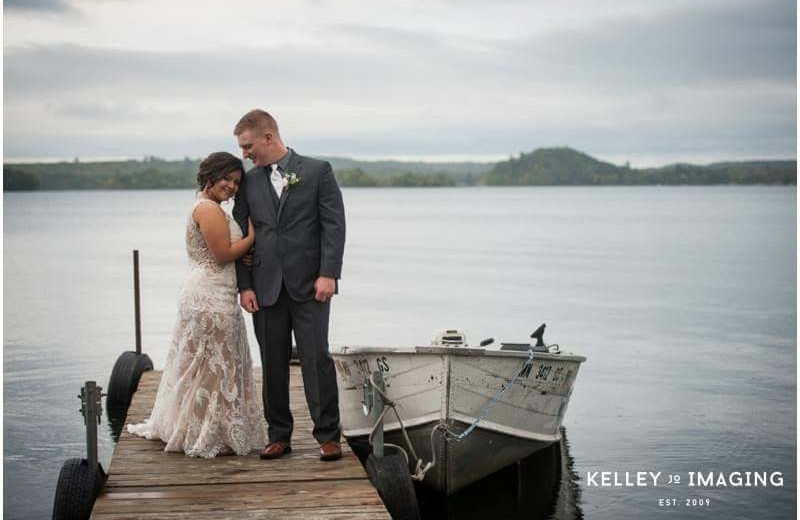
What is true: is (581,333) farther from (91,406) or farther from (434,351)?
(91,406)

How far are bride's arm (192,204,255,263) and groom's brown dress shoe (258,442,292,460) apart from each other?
4.18 feet

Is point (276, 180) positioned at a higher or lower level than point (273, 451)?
higher

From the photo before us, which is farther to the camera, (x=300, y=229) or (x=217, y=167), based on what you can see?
(x=217, y=167)

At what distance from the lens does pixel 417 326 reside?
24.0m

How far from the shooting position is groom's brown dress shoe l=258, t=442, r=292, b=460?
761 cm

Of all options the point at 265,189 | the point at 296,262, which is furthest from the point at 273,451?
the point at 265,189

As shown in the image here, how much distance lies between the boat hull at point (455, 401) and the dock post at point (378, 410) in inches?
9.1

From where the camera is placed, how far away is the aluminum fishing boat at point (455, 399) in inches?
338

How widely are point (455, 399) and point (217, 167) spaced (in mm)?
2588

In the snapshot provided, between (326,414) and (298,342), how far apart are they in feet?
1.70

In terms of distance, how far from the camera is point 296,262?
23.5 ft

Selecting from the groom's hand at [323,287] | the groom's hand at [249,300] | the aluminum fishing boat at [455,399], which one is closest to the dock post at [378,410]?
the aluminum fishing boat at [455,399]

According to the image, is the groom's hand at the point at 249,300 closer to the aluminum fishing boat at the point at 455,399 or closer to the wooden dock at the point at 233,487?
the wooden dock at the point at 233,487

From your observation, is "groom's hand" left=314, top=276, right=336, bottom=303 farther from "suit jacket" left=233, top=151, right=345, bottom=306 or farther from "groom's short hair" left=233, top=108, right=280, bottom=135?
"groom's short hair" left=233, top=108, right=280, bottom=135
